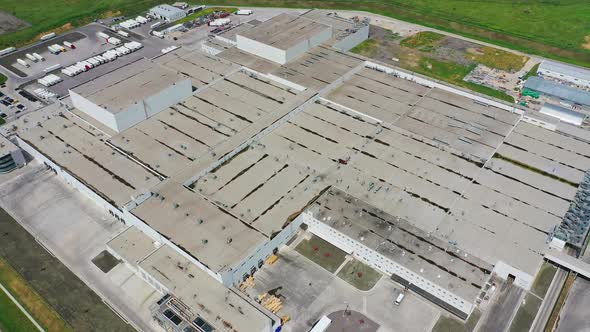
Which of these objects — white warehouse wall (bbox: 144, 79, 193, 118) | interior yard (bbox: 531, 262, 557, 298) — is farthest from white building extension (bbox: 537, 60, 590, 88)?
white warehouse wall (bbox: 144, 79, 193, 118)

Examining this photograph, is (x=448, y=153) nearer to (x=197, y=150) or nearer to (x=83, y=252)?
(x=197, y=150)

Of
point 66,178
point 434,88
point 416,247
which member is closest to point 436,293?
point 416,247

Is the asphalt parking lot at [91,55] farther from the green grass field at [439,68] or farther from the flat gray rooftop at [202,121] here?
the green grass field at [439,68]

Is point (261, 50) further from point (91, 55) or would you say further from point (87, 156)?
point (91, 55)

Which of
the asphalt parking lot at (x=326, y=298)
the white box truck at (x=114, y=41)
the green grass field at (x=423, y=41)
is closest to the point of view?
the asphalt parking lot at (x=326, y=298)

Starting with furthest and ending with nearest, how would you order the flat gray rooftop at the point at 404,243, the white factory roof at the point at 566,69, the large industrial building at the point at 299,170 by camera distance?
the white factory roof at the point at 566,69 → the large industrial building at the point at 299,170 → the flat gray rooftop at the point at 404,243

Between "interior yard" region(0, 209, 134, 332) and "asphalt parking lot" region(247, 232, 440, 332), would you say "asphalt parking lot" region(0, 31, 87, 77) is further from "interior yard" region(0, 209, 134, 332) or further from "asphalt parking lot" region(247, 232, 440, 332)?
"asphalt parking lot" region(247, 232, 440, 332)

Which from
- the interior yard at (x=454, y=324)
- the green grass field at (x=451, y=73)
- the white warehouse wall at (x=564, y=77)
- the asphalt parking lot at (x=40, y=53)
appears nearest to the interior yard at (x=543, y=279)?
the interior yard at (x=454, y=324)

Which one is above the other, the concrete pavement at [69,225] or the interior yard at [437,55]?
the interior yard at [437,55]
